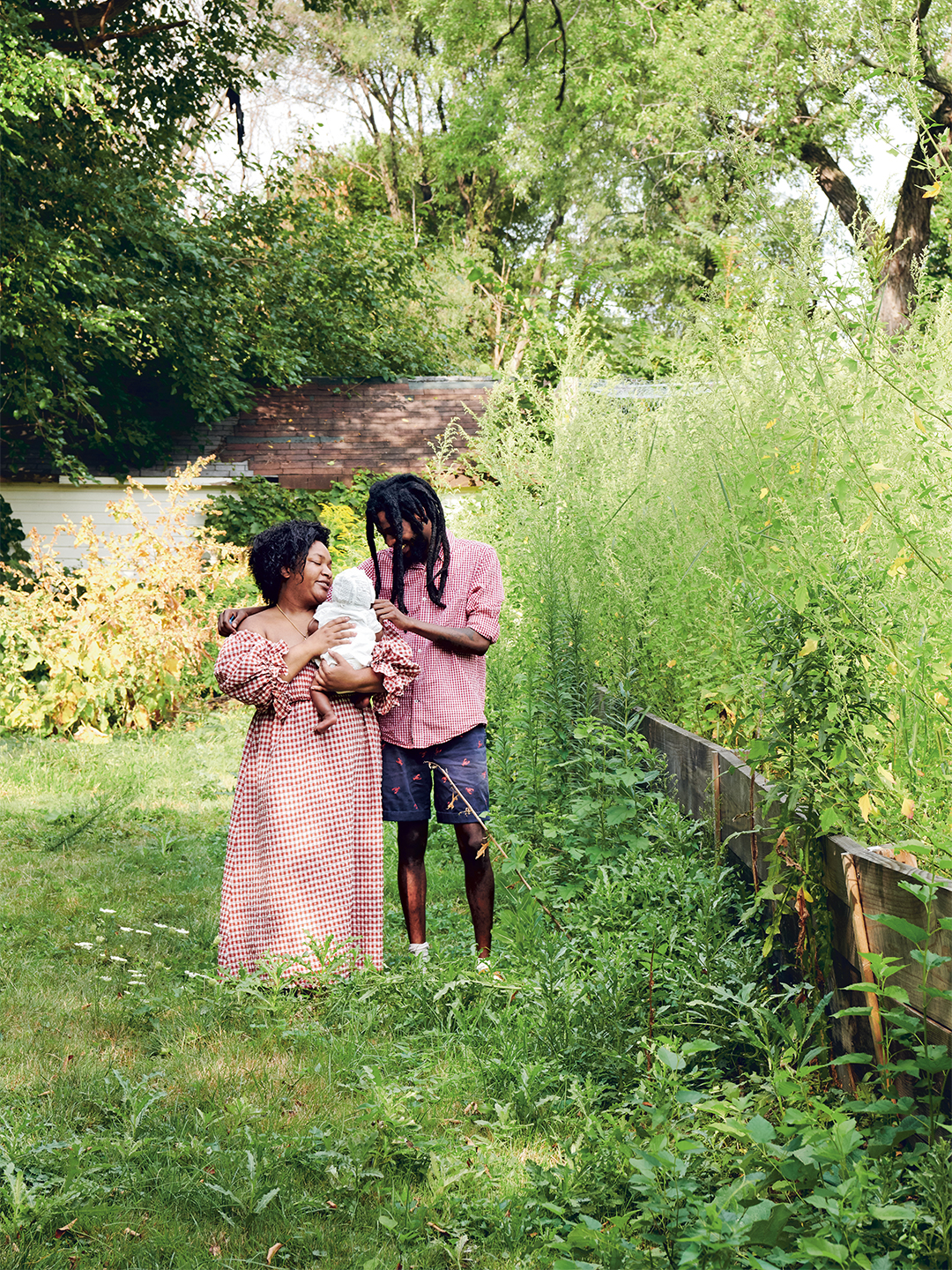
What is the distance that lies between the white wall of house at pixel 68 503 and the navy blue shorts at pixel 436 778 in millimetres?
11540

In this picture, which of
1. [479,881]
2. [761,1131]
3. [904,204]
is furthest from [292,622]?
[904,204]

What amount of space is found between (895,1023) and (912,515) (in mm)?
1427

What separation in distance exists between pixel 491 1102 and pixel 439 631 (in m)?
1.59

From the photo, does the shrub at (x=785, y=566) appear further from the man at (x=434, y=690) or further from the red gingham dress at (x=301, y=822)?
the red gingham dress at (x=301, y=822)

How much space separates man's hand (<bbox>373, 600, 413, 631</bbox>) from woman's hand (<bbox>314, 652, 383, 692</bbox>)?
0.63ft

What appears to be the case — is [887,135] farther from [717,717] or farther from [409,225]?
[409,225]

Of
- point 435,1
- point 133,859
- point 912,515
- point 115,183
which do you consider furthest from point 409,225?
point 912,515

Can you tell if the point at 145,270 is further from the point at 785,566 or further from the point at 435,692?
the point at 785,566

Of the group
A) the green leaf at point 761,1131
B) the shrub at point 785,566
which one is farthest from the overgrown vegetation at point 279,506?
the green leaf at point 761,1131

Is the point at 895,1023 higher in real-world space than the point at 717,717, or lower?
lower

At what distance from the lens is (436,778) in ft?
12.9

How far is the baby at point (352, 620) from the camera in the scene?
12.4 ft

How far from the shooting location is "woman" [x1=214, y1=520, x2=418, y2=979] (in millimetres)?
3795

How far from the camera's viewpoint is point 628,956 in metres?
3.10
